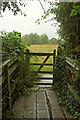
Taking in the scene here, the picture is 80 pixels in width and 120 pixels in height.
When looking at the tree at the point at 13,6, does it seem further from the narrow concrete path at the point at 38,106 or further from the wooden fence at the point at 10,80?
the narrow concrete path at the point at 38,106

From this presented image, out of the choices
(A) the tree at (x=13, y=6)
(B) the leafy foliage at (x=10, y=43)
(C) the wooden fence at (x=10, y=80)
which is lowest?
(C) the wooden fence at (x=10, y=80)

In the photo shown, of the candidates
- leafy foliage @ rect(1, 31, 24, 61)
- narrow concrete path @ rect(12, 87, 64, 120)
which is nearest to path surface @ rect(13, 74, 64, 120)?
narrow concrete path @ rect(12, 87, 64, 120)

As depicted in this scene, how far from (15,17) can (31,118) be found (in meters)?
1.86

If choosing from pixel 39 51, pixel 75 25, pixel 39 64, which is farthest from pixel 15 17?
pixel 39 64

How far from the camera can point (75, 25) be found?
2592 millimetres

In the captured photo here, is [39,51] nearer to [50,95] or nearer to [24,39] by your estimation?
[24,39]

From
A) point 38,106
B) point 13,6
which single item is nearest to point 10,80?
point 38,106

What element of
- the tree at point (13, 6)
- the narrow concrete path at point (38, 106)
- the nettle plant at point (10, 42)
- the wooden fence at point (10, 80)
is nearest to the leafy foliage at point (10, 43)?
the nettle plant at point (10, 42)

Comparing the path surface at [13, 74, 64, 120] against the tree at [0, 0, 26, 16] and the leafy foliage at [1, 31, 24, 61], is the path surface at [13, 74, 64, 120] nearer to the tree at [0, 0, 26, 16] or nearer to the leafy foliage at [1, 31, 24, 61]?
the leafy foliage at [1, 31, 24, 61]

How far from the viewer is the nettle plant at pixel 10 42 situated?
258cm

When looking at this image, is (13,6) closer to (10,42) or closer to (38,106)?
(10,42)

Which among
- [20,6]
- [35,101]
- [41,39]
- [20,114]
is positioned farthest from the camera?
[41,39]

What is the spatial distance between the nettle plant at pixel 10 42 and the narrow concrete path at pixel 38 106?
101cm

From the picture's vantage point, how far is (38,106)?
268cm
